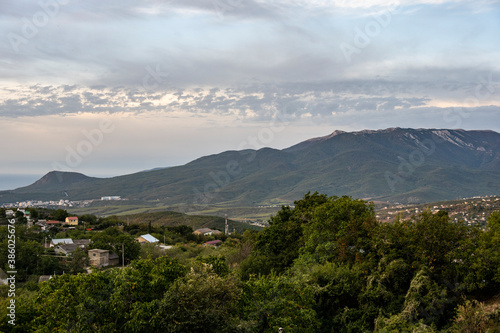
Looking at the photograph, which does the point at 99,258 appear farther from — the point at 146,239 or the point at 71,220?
the point at 71,220

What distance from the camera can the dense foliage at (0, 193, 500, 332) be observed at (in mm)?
12977

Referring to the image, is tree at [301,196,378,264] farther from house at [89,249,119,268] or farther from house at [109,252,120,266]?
house at [109,252,120,266]

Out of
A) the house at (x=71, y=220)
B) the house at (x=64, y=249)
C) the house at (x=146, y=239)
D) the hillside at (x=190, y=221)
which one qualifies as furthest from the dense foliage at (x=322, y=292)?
the hillside at (x=190, y=221)

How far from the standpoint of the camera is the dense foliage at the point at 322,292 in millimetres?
12977

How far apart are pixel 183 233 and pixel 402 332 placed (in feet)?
214

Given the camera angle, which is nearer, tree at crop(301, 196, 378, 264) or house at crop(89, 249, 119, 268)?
tree at crop(301, 196, 378, 264)

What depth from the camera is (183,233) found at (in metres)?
76.8

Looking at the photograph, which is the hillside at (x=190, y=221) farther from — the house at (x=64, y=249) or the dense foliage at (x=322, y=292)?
the dense foliage at (x=322, y=292)

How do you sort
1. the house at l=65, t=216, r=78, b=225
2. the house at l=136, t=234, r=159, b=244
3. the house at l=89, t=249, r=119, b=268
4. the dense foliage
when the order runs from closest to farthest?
the dense foliage
the house at l=89, t=249, r=119, b=268
the house at l=136, t=234, r=159, b=244
the house at l=65, t=216, r=78, b=225

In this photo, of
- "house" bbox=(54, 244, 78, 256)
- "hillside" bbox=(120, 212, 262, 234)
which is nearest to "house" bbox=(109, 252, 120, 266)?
"house" bbox=(54, 244, 78, 256)

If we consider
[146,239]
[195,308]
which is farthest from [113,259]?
[195,308]

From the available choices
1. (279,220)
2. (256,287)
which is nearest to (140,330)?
(256,287)

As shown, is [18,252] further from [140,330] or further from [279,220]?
[140,330]

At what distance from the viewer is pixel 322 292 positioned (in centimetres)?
1852
